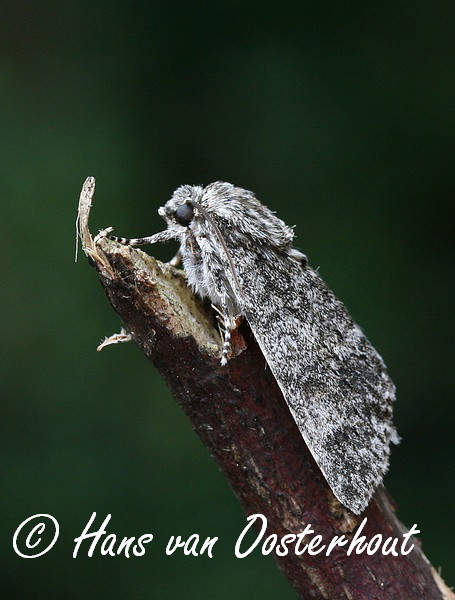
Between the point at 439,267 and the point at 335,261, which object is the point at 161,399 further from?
the point at 439,267

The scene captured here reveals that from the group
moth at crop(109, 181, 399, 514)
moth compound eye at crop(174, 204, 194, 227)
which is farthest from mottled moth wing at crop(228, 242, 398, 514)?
moth compound eye at crop(174, 204, 194, 227)

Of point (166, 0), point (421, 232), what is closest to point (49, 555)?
point (421, 232)

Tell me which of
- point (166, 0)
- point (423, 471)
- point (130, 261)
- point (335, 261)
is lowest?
point (423, 471)

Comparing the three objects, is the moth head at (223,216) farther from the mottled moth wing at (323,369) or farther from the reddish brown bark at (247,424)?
the reddish brown bark at (247,424)

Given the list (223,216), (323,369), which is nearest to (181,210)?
(223,216)

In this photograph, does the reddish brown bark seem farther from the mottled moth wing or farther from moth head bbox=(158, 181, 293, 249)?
moth head bbox=(158, 181, 293, 249)

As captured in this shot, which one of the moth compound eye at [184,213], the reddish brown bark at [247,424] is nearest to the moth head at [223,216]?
the moth compound eye at [184,213]

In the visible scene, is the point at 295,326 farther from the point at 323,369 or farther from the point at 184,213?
the point at 184,213
